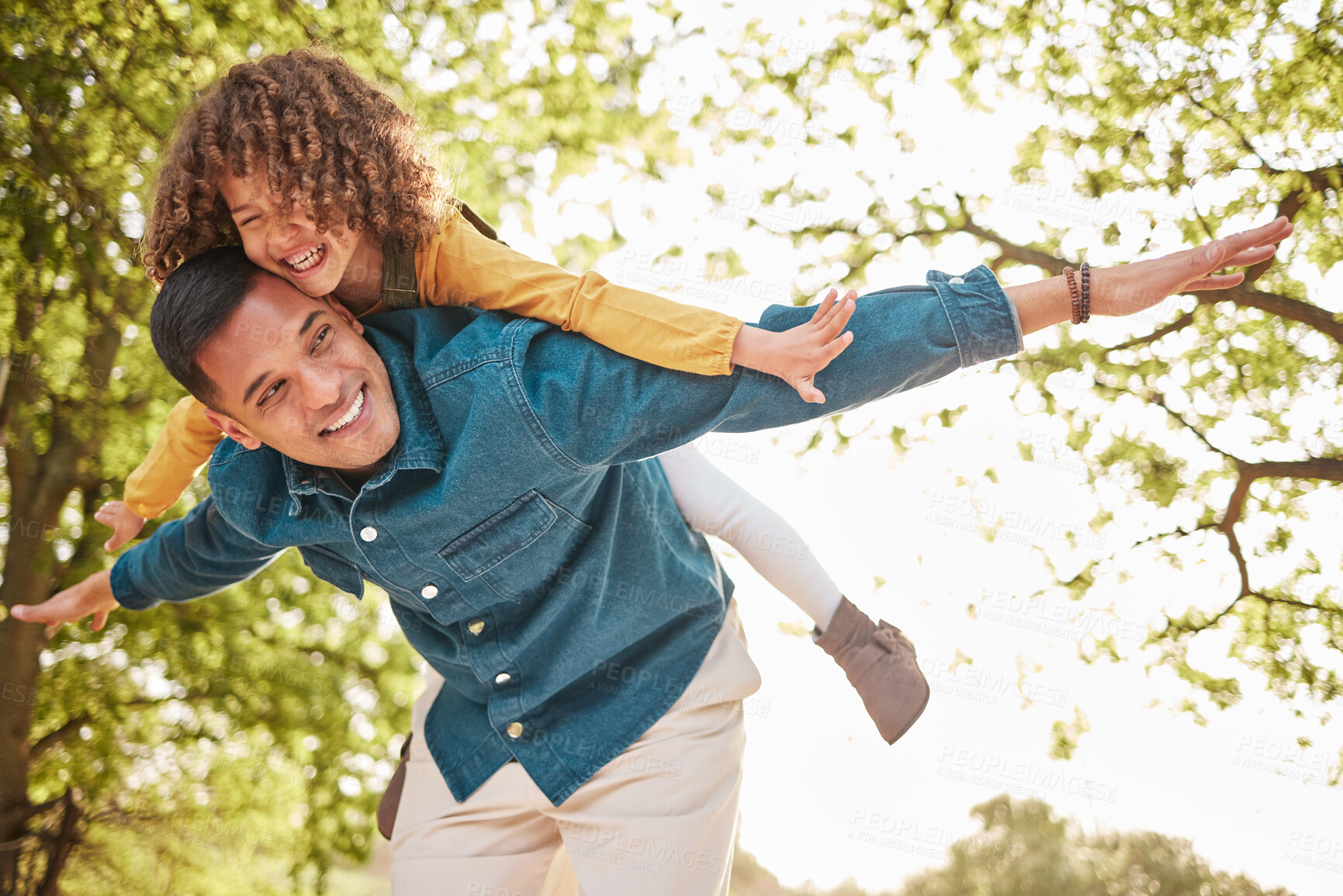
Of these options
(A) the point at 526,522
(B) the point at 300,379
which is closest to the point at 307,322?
(B) the point at 300,379

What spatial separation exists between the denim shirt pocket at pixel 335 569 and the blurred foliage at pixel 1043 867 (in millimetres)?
1711

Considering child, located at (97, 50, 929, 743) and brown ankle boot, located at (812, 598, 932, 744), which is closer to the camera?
child, located at (97, 50, 929, 743)

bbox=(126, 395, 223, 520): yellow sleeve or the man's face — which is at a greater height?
the man's face

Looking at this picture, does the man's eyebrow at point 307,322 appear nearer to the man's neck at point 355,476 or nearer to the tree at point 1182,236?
the man's neck at point 355,476

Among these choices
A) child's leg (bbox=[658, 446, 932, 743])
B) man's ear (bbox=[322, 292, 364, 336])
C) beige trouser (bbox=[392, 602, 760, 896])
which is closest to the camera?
man's ear (bbox=[322, 292, 364, 336])

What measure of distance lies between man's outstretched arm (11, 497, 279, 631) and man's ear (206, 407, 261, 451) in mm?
310

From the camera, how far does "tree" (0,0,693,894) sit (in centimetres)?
277

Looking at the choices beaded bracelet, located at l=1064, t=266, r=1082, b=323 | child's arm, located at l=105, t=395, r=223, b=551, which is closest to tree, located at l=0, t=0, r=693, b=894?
child's arm, located at l=105, t=395, r=223, b=551

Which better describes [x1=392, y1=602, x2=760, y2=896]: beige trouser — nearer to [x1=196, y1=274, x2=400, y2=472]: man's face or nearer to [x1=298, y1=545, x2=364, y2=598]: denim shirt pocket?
[x1=298, y1=545, x2=364, y2=598]: denim shirt pocket

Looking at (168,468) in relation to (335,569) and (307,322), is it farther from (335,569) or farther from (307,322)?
(307,322)

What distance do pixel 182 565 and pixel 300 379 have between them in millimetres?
716

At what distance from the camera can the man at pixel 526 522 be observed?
1.21 meters

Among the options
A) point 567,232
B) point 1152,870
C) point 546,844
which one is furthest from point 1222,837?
point 567,232

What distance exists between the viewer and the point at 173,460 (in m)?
1.66
